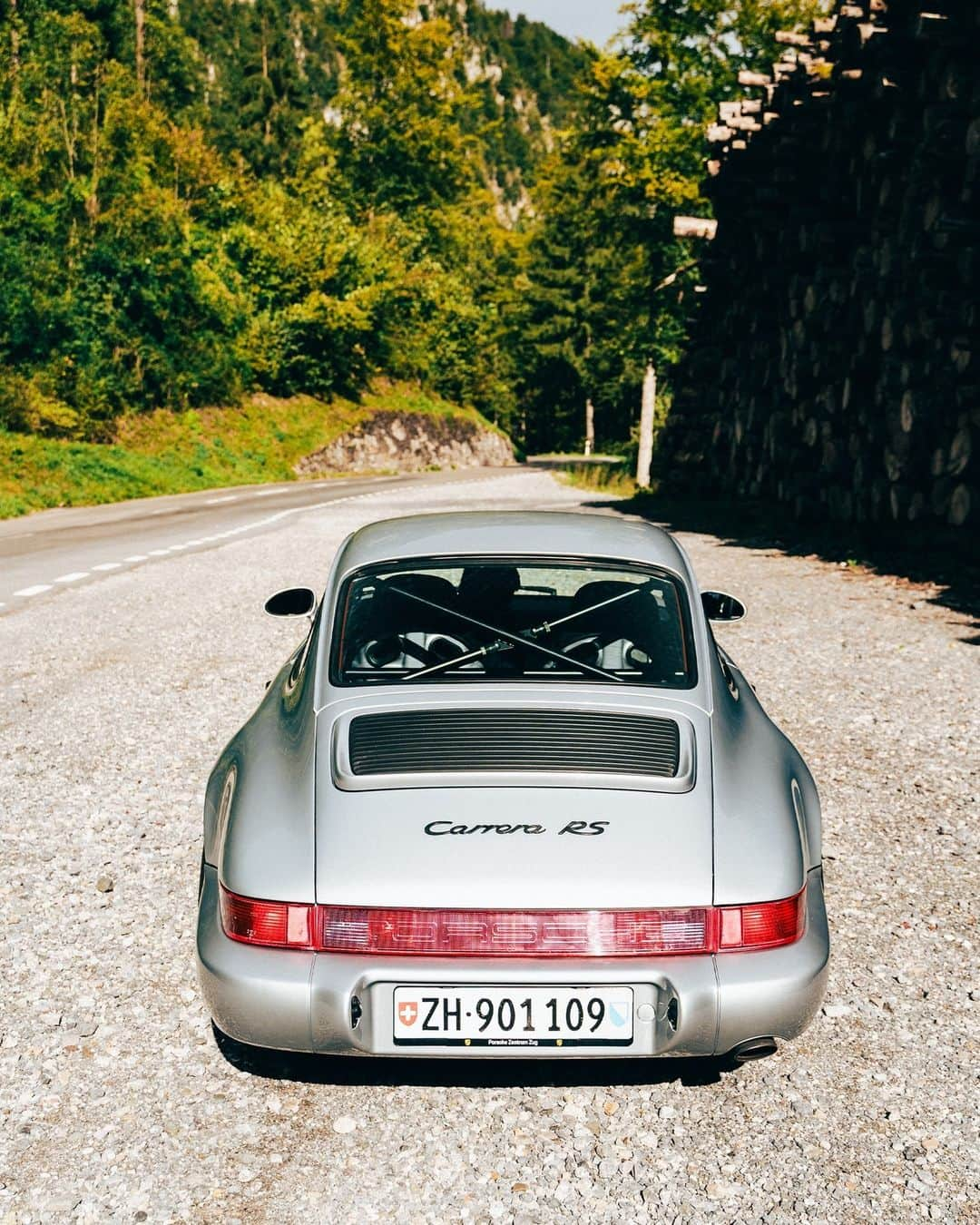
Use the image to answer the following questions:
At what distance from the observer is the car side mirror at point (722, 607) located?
4.70 m

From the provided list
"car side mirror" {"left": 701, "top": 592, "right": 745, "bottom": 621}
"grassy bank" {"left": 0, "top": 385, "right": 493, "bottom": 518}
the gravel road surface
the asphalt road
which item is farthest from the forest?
"car side mirror" {"left": 701, "top": 592, "right": 745, "bottom": 621}

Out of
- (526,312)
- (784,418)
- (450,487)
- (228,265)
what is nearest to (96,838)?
(784,418)

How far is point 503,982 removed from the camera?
2.75m

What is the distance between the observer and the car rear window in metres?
3.55

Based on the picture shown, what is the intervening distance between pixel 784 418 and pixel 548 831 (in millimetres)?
16397

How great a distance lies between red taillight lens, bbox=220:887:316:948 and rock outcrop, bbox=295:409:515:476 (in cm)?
4434

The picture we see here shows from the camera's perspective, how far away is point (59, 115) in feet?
129

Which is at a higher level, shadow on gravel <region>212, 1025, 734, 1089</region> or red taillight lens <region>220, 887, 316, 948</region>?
red taillight lens <region>220, 887, 316, 948</region>

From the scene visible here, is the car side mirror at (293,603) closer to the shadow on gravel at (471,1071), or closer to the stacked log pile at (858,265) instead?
the shadow on gravel at (471,1071)

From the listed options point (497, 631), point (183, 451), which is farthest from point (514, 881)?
point (183, 451)

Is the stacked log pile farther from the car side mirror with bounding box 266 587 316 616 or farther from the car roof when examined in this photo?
the car side mirror with bounding box 266 587 316 616

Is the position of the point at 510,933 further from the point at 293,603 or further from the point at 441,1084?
the point at 293,603

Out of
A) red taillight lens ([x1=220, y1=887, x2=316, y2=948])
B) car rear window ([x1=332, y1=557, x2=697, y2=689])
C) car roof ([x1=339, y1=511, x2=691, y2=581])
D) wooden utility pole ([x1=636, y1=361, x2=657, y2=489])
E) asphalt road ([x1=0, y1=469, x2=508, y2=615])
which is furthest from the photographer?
wooden utility pole ([x1=636, y1=361, x2=657, y2=489])

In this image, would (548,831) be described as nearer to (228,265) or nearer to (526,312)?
(228,265)
